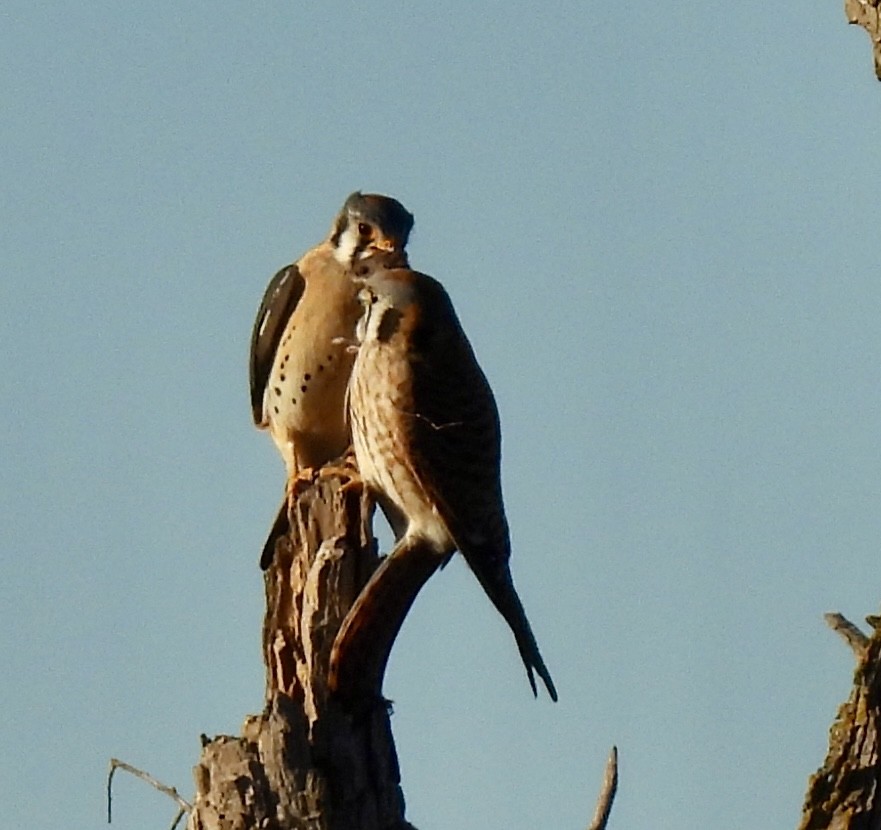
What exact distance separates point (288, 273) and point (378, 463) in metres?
1.27

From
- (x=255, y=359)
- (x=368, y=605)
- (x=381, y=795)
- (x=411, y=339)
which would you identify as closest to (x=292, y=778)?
(x=381, y=795)

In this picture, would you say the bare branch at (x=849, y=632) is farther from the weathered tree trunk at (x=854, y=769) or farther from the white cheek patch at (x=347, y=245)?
the white cheek patch at (x=347, y=245)

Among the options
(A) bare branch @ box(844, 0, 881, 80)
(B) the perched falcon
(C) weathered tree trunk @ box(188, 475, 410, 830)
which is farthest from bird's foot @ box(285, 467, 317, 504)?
(A) bare branch @ box(844, 0, 881, 80)

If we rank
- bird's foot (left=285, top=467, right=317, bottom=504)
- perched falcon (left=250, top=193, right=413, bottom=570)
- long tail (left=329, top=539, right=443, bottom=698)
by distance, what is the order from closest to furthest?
1. long tail (left=329, top=539, right=443, bottom=698)
2. bird's foot (left=285, top=467, right=317, bottom=504)
3. perched falcon (left=250, top=193, right=413, bottom=570)

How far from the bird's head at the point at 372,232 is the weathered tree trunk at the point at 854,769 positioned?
341 cm

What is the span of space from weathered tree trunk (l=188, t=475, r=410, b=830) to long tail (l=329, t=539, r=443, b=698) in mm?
39

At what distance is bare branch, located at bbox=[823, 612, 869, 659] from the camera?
4.07 metres

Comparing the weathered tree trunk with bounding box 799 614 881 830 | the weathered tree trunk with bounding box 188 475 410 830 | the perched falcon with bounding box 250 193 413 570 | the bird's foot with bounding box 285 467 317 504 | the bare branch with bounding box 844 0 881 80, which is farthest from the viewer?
the perched falcon with bounding box 250 193 413 570

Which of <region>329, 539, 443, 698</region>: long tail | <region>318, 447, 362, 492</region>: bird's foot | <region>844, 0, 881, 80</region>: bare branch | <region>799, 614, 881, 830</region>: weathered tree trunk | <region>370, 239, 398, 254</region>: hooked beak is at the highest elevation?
<region>370, 239, 398, 254</region>: hooked beak

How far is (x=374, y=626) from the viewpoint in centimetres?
543

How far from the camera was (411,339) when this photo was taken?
21.2 ft

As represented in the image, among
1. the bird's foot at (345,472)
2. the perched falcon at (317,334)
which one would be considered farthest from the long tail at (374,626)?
the perched falcon at (317,334)

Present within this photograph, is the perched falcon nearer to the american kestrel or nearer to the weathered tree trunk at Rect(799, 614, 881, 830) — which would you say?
the american kestrel

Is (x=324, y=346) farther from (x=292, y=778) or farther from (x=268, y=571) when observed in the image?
(x=292, y=778)
